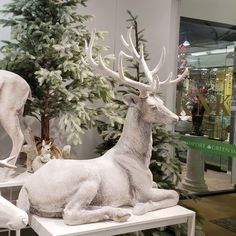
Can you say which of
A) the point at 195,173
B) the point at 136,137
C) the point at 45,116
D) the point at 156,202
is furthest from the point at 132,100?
the point at 195,173

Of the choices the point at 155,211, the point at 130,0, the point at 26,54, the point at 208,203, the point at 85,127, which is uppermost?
the point at 130,0

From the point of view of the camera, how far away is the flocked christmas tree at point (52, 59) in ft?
8.03

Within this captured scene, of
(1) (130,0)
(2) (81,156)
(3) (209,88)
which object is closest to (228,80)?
(3) (209,88)

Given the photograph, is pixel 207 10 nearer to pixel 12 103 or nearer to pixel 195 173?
pixel 195 173

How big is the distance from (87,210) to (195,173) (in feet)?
6.96

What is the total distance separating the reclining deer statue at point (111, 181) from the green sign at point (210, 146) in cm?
96

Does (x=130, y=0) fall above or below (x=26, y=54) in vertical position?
above

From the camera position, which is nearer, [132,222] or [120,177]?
[132,222]

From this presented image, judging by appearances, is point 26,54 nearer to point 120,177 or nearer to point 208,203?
point 120,177

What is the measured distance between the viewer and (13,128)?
7.45 ft

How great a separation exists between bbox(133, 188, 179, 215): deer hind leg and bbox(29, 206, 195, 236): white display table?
28 mm

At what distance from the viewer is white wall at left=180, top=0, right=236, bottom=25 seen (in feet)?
11.3

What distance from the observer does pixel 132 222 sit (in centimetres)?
177

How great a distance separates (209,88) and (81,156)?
1.44m
